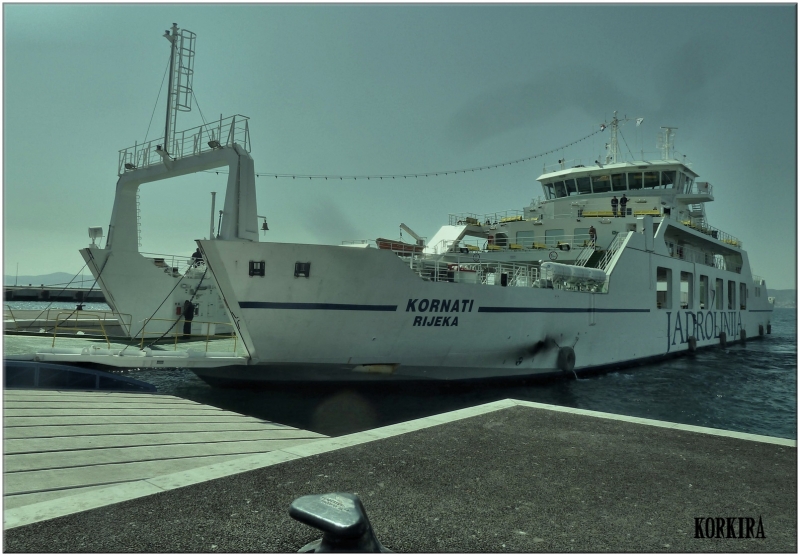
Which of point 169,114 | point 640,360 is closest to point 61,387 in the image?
point 169,114

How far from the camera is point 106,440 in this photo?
5.30 meters

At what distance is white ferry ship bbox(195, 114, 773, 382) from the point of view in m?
11.0

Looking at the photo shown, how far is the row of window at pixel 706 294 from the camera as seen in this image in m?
21.8

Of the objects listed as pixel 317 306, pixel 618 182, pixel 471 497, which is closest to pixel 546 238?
pixel 618 182

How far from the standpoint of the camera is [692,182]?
25.5 metres

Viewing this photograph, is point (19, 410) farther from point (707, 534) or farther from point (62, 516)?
point (707, 534)

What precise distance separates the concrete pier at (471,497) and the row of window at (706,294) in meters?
18.0

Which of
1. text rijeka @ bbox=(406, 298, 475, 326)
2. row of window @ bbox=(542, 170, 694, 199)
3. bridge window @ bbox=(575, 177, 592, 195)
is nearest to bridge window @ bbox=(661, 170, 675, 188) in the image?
row of window @ bbox=(542, 170, 694, 199)

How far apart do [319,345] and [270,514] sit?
8.28 metres

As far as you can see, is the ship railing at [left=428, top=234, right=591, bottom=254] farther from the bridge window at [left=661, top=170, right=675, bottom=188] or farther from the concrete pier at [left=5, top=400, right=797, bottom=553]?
the concrete pier at [left=5, top=400, right=797, bottom=553]

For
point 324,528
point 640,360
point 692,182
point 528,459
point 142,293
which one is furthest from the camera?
point 692,182

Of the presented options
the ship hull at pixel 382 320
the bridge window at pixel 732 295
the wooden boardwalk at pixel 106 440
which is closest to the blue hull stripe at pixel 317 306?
the ship hull at pixel 382 320

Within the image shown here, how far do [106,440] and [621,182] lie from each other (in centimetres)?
2284

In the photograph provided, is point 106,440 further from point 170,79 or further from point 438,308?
point 170,79
